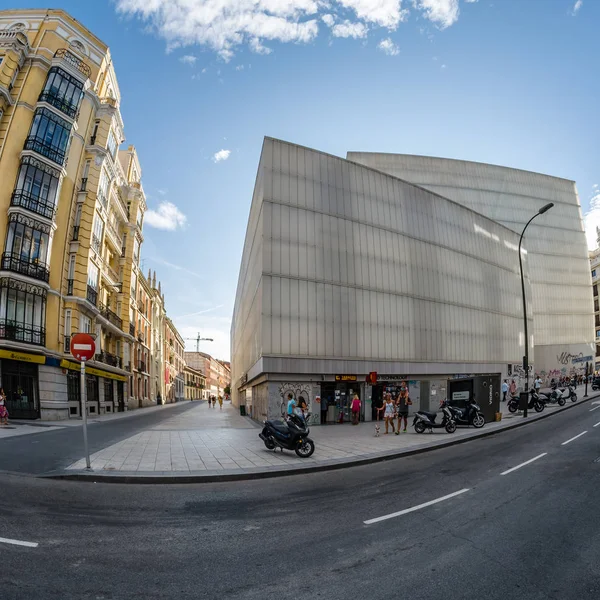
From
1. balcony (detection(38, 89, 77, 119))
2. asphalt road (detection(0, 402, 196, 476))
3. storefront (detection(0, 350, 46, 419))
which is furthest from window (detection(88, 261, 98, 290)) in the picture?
asphalt road (detection(0, 402, 196, 476))

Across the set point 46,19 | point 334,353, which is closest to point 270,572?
point 334,353

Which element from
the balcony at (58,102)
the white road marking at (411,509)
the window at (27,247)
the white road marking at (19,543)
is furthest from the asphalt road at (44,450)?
the balcony at (58,102)

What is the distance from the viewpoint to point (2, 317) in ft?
73.2

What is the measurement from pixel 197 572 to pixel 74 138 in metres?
32.5

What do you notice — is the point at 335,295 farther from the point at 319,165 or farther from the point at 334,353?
the point at 319,165

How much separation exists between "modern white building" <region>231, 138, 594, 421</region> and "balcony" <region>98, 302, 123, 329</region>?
520 inches

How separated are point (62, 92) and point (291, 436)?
2937cm

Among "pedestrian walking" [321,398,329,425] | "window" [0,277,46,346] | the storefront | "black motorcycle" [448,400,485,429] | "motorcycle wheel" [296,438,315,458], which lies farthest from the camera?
"pedestrian walking" [321,398,329,425]

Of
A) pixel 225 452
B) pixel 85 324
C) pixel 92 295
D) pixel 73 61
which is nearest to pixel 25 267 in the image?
pixel 85 324

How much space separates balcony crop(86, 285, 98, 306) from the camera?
3020 centimetres

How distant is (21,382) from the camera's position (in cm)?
2302

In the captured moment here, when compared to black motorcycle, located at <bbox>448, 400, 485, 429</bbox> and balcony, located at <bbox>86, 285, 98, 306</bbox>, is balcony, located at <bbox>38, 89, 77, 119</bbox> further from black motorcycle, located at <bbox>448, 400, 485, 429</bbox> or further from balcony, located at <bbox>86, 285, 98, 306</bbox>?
black motorcycle, located at <bbox>448, 400, 485, 429</bbox>

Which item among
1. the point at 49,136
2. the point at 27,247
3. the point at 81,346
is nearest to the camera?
the point at 81,346

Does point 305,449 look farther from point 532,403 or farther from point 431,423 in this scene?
point 532,403
